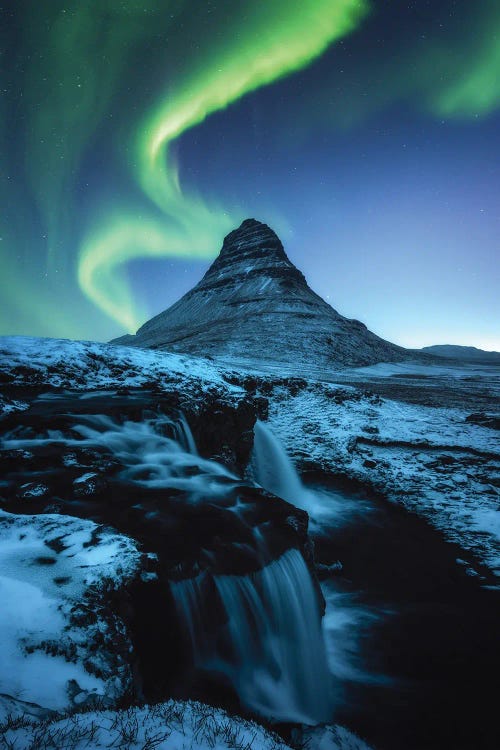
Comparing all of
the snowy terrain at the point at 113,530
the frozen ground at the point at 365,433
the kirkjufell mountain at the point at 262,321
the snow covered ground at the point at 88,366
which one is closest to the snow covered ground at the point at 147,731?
the snowy terrain at the point at 113,530

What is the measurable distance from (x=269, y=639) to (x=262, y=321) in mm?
57267

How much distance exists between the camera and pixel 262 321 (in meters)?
60.2

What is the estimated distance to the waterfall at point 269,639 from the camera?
388 cm

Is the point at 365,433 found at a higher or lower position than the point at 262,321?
lower

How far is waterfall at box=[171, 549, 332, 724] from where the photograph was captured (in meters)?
3.88

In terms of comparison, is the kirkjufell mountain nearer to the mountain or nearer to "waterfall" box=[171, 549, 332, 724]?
the mountain

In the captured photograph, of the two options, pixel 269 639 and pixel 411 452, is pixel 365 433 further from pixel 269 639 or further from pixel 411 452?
pixel 269 639

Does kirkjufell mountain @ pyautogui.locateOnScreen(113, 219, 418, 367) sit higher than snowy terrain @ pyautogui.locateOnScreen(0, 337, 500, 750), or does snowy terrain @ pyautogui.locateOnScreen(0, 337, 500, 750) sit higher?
kirkjufell mountain @ pyautogui.locateOnScreen(113, 219, 418, 367)

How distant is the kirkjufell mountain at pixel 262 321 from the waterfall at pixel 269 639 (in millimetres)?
37426

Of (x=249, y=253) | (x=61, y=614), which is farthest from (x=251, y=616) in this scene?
(x=249, y=253)

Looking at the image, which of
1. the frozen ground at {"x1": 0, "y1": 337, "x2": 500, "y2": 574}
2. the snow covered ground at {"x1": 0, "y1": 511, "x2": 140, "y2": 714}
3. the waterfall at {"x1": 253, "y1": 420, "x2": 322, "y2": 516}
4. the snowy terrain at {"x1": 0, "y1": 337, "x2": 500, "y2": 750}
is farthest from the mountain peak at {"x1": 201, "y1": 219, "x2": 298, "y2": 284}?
the snow covered ground at {"x1": 0, "y1": 511, "x2": 140, "y2": 714}

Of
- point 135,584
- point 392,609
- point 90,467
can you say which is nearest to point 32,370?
point 90,467

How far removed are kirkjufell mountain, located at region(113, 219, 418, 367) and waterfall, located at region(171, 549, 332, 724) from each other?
37.4 metres

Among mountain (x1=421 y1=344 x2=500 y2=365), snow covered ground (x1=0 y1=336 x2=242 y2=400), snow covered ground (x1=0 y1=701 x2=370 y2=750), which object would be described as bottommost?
snow covered ground (x1=0 y1=701 x2=370 y2=750)
